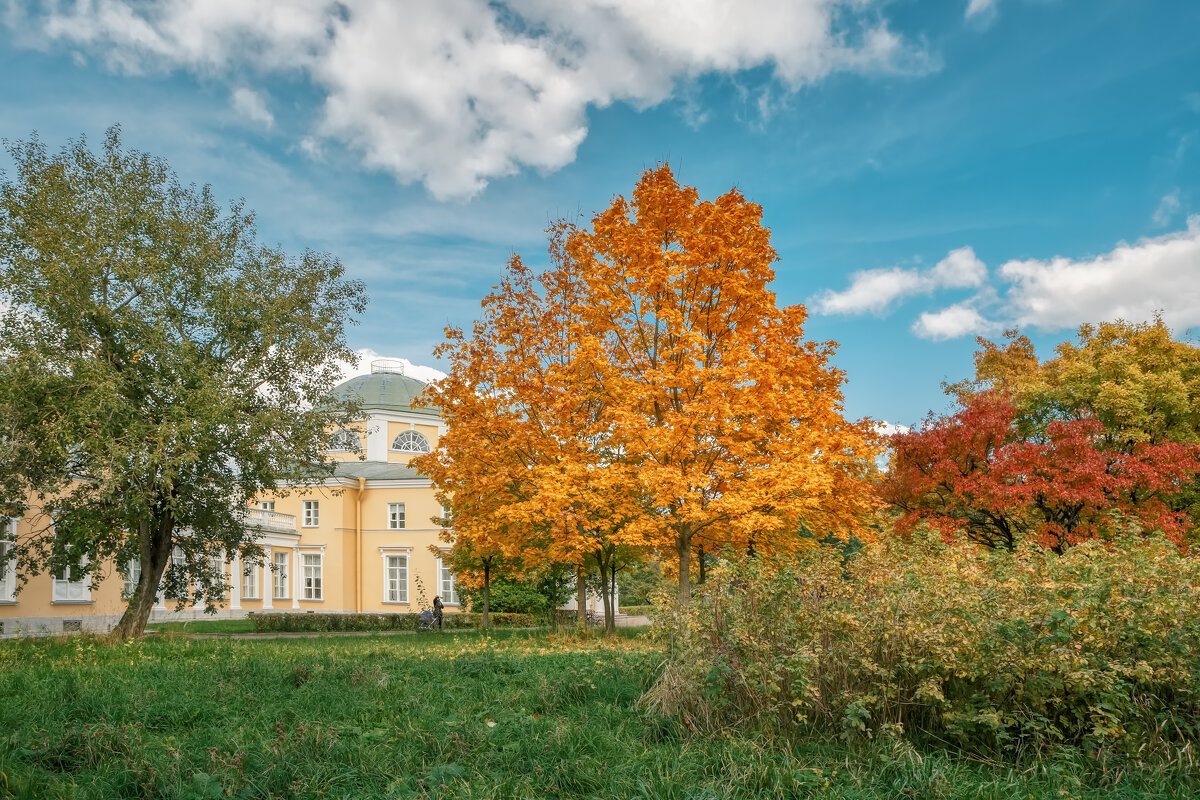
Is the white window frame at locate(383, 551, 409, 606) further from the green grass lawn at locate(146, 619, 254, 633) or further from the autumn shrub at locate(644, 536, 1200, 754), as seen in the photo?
the autumn shrub at locate(644, 536, 1200, 754)

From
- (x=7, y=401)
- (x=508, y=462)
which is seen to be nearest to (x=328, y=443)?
(x=508, y=462)

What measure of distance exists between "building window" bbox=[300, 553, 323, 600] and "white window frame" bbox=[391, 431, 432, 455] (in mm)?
6702

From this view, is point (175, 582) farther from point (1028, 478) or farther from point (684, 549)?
point (1028, 478)

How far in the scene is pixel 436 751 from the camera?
553cm

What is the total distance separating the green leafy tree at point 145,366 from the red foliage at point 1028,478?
1229 centimetres

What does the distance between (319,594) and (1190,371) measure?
3416cm

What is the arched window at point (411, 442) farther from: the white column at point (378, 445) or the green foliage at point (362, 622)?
the green foliage at point (362, 622)

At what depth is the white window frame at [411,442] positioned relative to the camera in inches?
1656

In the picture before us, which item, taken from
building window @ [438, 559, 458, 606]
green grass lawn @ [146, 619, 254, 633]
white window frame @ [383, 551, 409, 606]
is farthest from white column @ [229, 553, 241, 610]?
building window @ [438, 559, 458, 606]

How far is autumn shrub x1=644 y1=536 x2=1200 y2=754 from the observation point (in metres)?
5.18

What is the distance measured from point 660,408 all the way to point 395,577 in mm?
27760

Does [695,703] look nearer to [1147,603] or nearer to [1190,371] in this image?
[1147,603]

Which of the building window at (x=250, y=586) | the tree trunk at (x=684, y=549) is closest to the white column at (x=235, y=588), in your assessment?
the building window at (x=250, y=586)

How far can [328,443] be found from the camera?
1647cm
